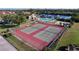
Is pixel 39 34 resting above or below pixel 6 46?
above

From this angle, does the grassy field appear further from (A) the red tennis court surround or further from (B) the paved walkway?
(B) the paved walkway

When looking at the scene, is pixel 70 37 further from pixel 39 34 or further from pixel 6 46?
pixel 6 46

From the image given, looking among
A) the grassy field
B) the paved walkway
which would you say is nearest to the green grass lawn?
the paved walkway

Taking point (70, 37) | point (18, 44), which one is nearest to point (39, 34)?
point (18, 44)

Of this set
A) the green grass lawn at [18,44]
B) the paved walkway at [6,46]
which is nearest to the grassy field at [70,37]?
the green grass lawn at [18,44]

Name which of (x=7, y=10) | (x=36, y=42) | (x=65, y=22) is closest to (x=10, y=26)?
(x=7, y=10)

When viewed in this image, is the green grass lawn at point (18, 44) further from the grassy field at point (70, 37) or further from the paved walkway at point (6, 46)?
the grassy field at point (70, 37)
